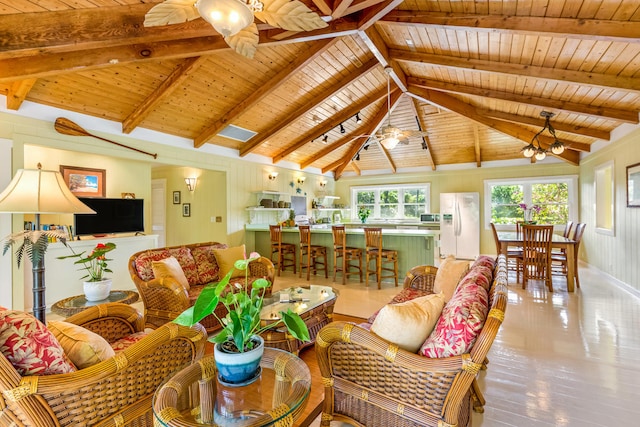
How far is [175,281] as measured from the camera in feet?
A: 9.52

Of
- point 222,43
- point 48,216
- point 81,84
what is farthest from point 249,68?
point 48,216

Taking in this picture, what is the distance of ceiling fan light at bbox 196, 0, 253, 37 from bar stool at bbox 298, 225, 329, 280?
4.26 meters

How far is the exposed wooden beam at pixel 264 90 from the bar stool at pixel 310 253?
2359 mm

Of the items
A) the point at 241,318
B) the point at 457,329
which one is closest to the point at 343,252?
the point at 457,329

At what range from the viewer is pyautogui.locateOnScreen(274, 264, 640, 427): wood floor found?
1928 mm

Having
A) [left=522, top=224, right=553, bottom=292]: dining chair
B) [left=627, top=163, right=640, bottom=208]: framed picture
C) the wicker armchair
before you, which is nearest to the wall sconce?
the wicker armchair

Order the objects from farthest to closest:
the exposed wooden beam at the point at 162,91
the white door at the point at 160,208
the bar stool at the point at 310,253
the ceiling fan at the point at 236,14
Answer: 1. the white door at the point at 160,208
2. the bar stool at the point at 310,253
3. the exposed wooden beam at the point at 162,91
4. the ceiling fan at the point at 236,14

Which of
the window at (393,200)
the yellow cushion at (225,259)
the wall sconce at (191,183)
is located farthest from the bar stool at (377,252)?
the window at (393,200)

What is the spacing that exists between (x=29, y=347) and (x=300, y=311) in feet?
5.93

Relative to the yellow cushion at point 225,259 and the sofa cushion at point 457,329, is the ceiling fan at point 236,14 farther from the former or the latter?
the yellow cushion at point 225,259

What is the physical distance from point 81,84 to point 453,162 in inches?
329

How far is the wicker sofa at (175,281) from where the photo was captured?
9.49ft

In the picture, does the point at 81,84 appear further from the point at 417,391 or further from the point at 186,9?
the point at 417,391

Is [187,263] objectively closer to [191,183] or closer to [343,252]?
[343,252]
